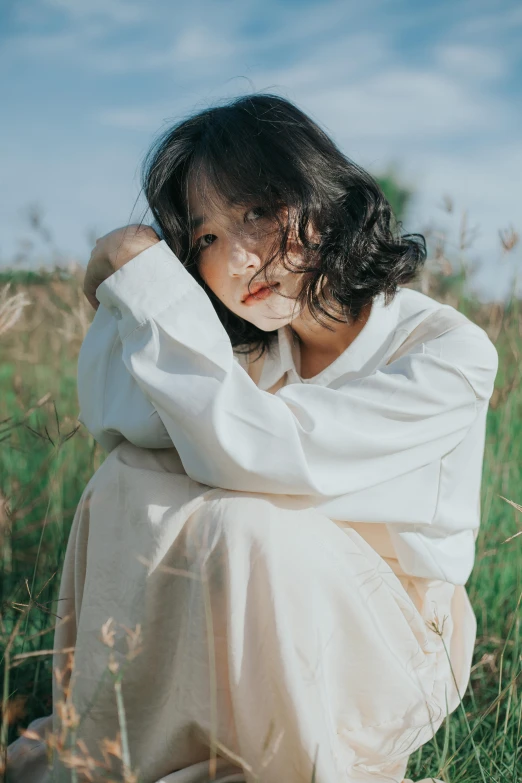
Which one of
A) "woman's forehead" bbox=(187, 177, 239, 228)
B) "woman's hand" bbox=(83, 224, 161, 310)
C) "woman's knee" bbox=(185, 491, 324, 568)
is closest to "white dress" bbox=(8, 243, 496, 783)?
"woman's knee" bbox=(185, 491, 324, 568)

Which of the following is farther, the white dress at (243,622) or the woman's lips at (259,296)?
the woman's lips at (259,296)

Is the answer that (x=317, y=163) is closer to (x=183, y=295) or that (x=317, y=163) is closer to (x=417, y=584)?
(x=183, y=295)

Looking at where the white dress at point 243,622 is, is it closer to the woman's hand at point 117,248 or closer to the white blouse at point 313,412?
the white blouse at point 313,412

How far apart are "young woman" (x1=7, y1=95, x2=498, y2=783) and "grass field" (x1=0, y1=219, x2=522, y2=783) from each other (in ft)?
0.44

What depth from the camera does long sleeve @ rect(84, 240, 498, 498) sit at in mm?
1270

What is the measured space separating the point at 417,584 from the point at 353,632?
1.04 feet

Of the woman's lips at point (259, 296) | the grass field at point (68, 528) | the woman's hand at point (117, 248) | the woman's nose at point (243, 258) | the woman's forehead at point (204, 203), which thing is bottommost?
the grass field at point (68, 528)

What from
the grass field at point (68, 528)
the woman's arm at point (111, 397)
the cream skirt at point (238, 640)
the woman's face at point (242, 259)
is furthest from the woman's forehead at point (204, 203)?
the cream skirt at point (238, 640)

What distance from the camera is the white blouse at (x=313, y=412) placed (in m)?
1.28

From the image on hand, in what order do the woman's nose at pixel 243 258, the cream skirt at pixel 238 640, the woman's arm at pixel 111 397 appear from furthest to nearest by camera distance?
the woman's nose at pixel 243 258
the woman's arm at pixel 111 397
the cream skirt at pixel 238 640

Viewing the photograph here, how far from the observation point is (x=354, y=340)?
1612 millimetres

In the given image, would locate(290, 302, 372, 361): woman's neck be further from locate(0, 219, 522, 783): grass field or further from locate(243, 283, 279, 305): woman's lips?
locate(0, 219, 522, 783): grass field

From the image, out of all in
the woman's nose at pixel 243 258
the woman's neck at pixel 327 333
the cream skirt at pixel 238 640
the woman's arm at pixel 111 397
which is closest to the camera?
the cream skirt at pixel 238 640

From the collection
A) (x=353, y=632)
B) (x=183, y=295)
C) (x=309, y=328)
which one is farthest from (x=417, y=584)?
(x=183, y=295)
